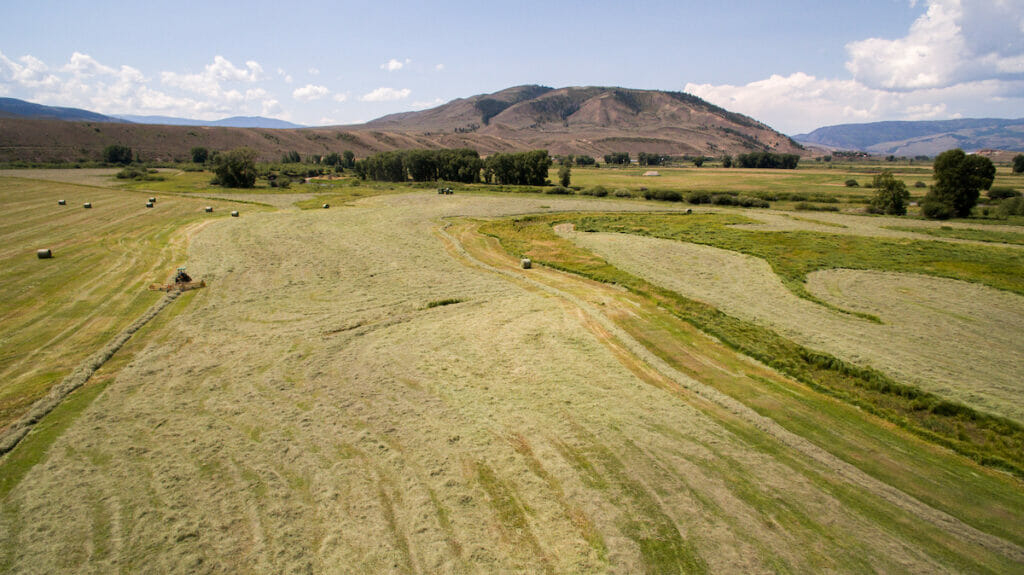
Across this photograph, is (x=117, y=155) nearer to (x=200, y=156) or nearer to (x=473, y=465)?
(x=200, y=156)

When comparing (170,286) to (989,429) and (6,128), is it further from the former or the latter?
(6,128)

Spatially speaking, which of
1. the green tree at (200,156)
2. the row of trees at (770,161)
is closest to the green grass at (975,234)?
the row of trees at (770,161)

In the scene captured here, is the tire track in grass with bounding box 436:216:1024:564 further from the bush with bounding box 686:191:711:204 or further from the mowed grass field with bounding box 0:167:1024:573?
the bush with bounding box 686:191:711:204

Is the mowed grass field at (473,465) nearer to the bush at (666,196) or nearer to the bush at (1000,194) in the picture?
the bush at (666,196)

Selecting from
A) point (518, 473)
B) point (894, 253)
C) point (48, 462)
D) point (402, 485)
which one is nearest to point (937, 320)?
point (894, 253)

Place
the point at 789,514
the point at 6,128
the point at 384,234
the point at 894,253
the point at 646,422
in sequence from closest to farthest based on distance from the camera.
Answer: the point at 789,514 < the point at 646,422 < the point at 894,253 < the point at 384,234 < the point at 6,128

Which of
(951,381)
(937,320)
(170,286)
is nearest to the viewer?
(951,381)
